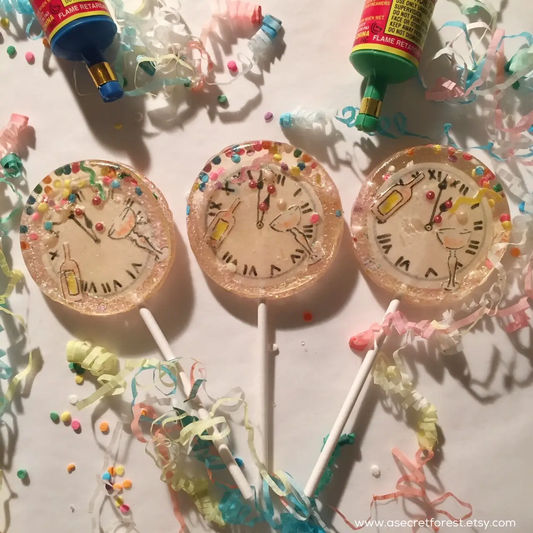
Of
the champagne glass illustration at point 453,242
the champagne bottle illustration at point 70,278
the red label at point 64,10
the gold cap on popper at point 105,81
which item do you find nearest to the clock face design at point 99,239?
the champagne bottle illustration at point 70,278

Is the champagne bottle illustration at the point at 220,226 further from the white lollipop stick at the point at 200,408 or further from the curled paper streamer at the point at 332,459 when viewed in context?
the curled paper streamer at the point at 332,459

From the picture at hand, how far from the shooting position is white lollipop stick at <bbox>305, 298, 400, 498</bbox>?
81cm

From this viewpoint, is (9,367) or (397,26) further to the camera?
(9,367)

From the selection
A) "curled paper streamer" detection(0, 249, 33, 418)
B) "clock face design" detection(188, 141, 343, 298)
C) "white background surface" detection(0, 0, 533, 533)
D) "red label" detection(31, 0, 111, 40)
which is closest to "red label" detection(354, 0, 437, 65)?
"white background surface" detection(0, 0, 533, 533)

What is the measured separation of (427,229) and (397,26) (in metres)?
0.31

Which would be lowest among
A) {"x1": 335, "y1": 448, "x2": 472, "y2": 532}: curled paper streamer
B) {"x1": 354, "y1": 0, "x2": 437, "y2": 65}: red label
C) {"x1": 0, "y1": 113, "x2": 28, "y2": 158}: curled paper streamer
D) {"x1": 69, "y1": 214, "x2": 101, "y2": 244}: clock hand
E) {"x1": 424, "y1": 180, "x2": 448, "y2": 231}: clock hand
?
{"x1": 335, "y1": 448, "x2": 472, "y2": 532}: curled paper streamer

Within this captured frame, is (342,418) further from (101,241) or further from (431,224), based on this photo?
(101,241)

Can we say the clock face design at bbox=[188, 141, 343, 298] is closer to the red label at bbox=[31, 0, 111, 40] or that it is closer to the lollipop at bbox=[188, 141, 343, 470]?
the lollipop at bbox=[188, 141, 343, 470]

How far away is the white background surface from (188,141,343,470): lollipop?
0.05 metres

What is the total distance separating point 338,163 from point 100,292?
0.44 meters

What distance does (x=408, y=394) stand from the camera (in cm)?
83

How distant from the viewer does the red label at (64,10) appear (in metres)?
0.76

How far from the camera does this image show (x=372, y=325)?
838 mm

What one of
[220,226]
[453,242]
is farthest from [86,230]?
[453,242]
